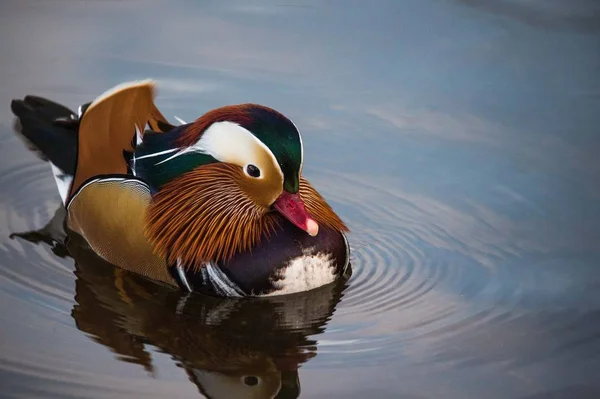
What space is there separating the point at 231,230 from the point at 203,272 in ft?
0.87

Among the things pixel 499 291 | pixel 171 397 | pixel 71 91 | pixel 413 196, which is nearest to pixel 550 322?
pixel 499 291

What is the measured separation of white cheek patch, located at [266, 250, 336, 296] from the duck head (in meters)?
0.19

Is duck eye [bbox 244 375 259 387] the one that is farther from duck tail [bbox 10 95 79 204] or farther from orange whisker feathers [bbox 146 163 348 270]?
duck tail [bbox 10 95 79 204]

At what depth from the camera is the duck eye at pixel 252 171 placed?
6207 mm

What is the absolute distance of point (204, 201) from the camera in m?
6.48

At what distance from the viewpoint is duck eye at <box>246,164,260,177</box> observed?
621 centimetres

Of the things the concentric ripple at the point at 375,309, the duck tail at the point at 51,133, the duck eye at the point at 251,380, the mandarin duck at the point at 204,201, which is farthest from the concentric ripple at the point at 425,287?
the duck tail at the point at 51,133

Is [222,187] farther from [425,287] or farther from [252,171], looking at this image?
[425,287]

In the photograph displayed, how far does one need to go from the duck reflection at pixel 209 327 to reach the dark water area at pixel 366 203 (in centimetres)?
1

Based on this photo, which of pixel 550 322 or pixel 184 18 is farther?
pixel 184 18

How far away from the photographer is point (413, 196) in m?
7.26

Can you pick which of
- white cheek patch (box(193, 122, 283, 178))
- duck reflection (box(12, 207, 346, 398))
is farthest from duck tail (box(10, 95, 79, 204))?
white cheek patch (box(193, 122, 283, 178))

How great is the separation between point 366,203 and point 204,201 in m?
1.18

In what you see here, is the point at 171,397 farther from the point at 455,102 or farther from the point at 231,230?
the point at 455,102
